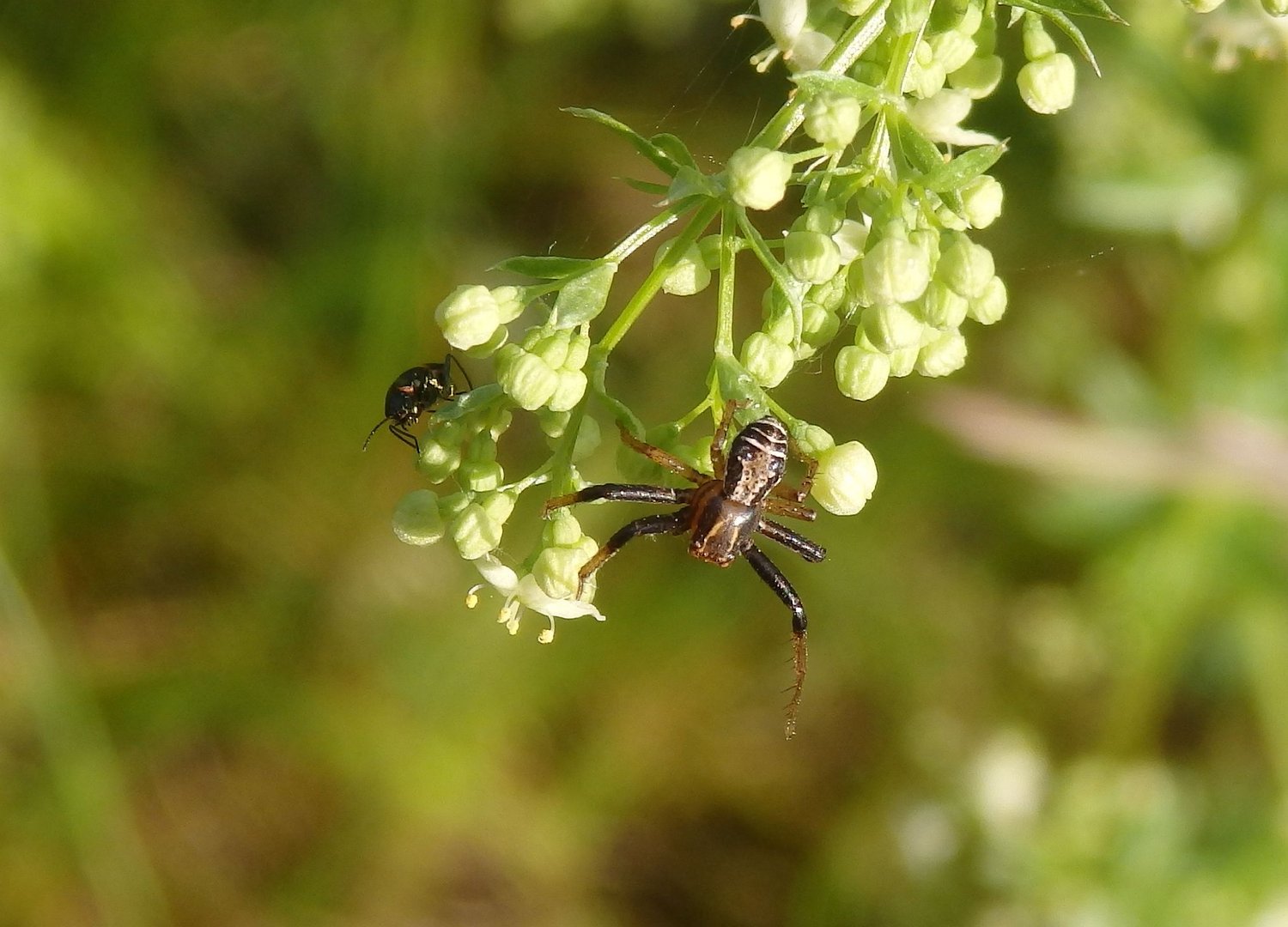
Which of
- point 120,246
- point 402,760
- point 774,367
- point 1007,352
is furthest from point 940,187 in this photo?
point 120,246

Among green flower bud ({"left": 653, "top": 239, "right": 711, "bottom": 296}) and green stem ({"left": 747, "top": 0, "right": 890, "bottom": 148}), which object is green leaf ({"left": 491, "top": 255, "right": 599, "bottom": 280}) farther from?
green stem ({"left": 747, "top": 0, "right": 890, "bottom": 148})

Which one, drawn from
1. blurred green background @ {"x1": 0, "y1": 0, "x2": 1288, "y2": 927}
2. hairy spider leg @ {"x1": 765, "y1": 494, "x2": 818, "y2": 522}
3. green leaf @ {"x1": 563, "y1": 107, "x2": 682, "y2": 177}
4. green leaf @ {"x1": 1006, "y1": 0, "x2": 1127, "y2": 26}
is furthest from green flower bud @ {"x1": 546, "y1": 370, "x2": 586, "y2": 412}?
blurred green background @ {"x1": 0, "y1": 0, "x2": 1288, "y2": 927}

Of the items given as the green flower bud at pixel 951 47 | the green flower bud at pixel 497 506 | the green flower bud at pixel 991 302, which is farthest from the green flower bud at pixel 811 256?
the green flower bud at pixel 497 506

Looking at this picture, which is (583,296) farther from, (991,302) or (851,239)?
(991,302)

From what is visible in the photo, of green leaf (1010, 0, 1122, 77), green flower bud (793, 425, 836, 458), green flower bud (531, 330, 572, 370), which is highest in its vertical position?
green leaf (1010, 0, 1122, 77)

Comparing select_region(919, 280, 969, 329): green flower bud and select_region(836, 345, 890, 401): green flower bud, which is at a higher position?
select_region(919, 280, 969, 329): green flower bud

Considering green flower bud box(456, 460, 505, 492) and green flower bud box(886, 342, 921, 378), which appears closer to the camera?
green flower bud box(886, 342, 921, 378)

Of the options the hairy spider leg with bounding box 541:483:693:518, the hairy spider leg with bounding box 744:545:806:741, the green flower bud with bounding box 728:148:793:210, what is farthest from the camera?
the hairy spider leg with bounding box 744:545:806:741

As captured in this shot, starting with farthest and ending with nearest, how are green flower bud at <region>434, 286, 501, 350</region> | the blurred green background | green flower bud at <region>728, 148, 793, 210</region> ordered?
the blurred green background
green flower bud at <region>434, 286, 501, 350</region>
green flower bud at <region>728, 148, 793, 210</region>

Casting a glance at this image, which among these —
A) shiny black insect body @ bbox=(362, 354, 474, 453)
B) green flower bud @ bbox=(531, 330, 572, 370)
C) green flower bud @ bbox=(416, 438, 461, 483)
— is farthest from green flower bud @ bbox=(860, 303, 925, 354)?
shiny black insect body @ bbox=(362, 354, 474, 453)
